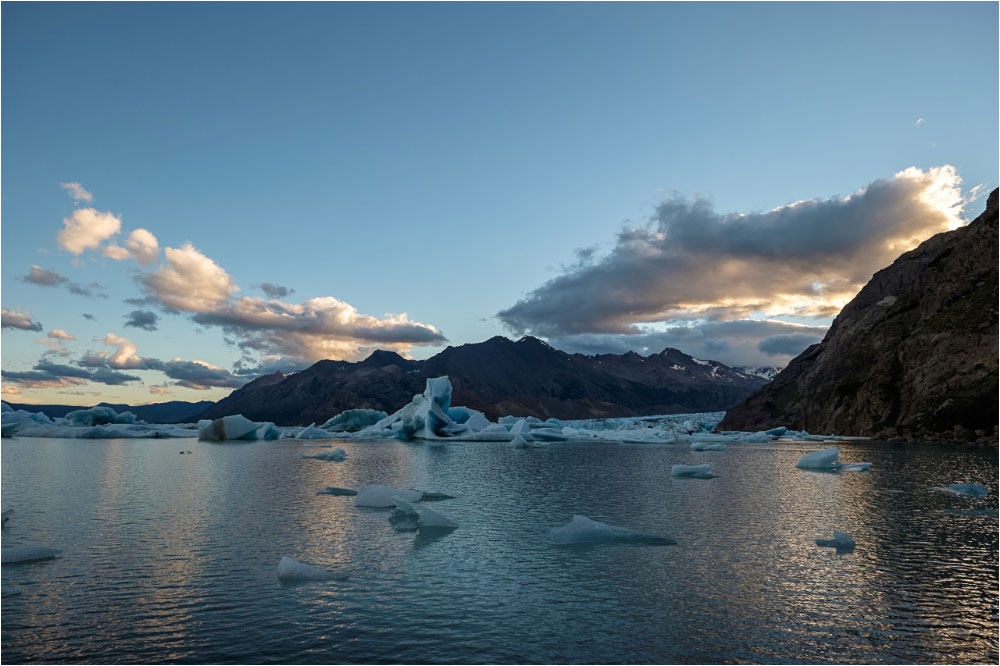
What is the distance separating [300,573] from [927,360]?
60.7 meters

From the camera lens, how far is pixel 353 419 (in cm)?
8362

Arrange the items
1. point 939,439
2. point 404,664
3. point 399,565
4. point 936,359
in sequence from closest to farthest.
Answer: point 404,664 → point 399,565 → point 939,439 → point 936,359

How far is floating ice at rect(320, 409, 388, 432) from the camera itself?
8319 cm

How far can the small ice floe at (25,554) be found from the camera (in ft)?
34.3

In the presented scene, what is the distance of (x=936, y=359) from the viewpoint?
5322 centimetres

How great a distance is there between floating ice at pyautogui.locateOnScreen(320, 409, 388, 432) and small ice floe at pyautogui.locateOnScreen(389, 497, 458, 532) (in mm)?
69803

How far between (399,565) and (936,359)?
58.1 m

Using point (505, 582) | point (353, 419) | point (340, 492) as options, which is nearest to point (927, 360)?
point (340, 492)

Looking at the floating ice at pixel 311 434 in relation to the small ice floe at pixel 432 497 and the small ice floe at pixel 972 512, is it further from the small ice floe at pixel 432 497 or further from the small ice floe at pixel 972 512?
the small ice floe at pixel 972 512

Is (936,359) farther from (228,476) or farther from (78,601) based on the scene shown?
(78,601)

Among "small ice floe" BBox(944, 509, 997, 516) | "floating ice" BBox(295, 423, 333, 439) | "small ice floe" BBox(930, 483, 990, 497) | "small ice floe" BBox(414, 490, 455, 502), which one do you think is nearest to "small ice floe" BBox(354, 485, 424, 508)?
"small ice floe" BBox(414, 490, 455, 502)

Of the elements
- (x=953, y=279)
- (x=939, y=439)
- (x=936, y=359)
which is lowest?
(x=939, y=439)

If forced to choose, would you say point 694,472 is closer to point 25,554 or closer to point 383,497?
point 383,497

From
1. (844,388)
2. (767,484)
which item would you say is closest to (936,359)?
(844,388)
